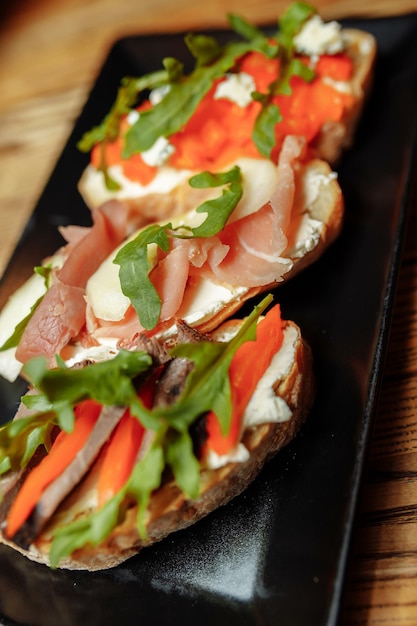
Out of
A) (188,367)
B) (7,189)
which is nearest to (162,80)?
(7,189)

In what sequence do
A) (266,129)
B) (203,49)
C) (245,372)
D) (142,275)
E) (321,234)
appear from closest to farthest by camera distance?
(245,372) < (142,275) < (321,234) < (266,129) < (203,49)

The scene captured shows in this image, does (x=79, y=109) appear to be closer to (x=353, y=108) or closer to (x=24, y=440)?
(x=353, y=108)

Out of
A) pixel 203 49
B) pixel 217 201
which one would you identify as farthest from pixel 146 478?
pixel 203 49

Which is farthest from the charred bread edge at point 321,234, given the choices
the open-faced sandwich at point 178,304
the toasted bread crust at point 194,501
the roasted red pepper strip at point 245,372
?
the toasted bread crust at point 194,501

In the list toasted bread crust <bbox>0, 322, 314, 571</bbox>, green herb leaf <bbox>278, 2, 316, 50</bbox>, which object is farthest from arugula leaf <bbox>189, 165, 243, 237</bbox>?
green herb leaf <bbox>278, 2, 316, 50</bbox>

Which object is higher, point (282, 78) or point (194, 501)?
point (282, 78)

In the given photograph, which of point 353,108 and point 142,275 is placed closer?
point 142,275

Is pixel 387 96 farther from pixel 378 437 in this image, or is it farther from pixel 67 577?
pixel 67 577
